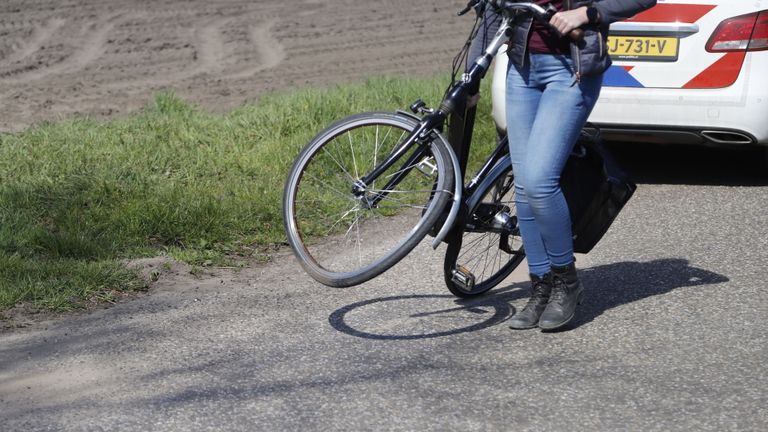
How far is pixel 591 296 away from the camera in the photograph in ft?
18.5

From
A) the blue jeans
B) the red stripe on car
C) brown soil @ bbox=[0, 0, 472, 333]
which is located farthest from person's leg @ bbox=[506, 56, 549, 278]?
brown soil @ bbox=[0, 0, 472, 333]

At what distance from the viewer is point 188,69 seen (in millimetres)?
13055

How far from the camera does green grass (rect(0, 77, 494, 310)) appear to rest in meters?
5.78

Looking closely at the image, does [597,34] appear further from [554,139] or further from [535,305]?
[535,305]

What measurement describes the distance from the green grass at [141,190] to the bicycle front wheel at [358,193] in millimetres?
315

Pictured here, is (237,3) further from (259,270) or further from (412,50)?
(259,270)

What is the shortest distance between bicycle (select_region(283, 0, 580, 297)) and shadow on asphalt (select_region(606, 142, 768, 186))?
2647 millimetres

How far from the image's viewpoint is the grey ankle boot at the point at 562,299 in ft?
16.7

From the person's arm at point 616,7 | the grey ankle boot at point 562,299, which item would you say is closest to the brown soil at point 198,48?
the grey ankle boot at point 562,299

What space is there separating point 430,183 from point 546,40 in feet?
2.69

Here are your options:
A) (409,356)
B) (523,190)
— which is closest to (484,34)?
(523,190)

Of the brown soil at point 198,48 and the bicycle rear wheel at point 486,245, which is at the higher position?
the bicycle rear wheel at point 486,245

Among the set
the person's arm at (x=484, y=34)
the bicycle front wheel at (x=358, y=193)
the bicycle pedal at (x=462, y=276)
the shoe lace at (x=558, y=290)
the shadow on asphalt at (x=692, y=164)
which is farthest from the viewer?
the shadow on asphalt at (x=692, y=164)

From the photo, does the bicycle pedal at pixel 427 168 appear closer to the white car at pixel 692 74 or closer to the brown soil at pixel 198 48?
the white car at pixel 692 74
